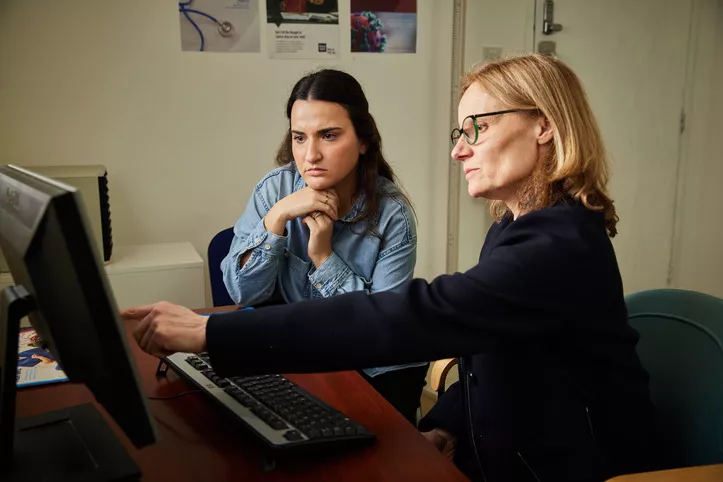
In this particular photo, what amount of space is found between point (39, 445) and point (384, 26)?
2.37 m

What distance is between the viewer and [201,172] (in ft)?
8.73

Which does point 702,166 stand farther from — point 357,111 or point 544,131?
point 544,131

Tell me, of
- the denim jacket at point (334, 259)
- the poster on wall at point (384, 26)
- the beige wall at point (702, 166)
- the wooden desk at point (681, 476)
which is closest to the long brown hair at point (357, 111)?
the denim jacket at point (334, 259)

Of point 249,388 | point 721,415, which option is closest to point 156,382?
point 249,388

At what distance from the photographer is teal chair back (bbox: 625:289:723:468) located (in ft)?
3.71

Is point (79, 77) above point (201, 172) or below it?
above

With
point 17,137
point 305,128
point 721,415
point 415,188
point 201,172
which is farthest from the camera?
point 415,188

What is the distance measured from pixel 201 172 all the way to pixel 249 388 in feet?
5.79

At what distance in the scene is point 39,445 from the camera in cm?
85

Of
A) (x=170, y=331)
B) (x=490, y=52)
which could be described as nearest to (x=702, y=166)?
(x=490, y=52)

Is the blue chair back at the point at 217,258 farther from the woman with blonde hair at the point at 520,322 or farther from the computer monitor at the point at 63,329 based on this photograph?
the computer monitor at the point at 63,329

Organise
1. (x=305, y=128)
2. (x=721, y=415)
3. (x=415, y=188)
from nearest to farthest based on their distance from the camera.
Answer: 1. (x=721, y=415)
2. (x=305, y=128)
3. (x=415, y=188)

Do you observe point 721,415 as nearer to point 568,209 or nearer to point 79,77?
point 568,209

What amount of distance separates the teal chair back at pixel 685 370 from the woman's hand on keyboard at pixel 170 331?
0.81 metres
